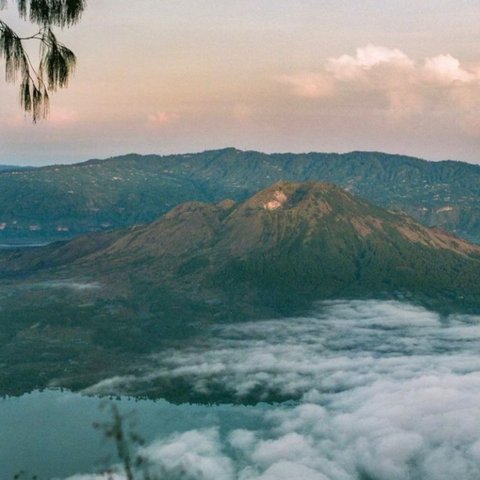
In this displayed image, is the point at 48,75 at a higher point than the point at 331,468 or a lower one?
higher

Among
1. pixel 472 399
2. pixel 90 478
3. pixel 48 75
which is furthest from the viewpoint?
pixel 472 399

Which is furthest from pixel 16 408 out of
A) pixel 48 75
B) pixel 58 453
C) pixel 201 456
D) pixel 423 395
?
pixel 48 75

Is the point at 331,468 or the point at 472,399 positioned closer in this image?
the point at 331,468

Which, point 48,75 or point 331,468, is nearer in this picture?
point 48,75

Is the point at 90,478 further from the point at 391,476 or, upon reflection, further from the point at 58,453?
the point at 391,476

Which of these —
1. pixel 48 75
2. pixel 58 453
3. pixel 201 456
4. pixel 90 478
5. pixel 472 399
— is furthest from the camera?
pixel 472 399

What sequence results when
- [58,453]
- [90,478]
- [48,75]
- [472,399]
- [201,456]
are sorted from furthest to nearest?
[472,399] → [58,453] → [201,456] → [90,478] → [48,75]

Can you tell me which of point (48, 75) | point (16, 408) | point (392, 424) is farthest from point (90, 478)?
point (48, 75)

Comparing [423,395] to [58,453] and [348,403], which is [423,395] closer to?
[348,403]

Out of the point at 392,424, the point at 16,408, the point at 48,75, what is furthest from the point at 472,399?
the point at 48,75

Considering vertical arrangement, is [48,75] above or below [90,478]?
above
